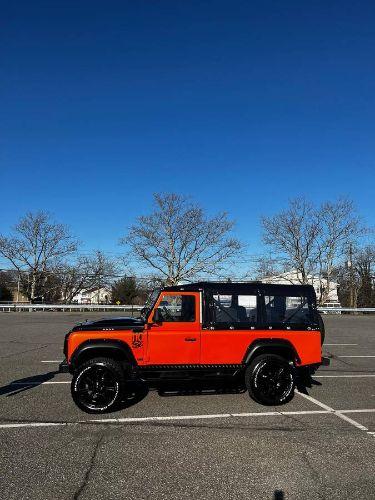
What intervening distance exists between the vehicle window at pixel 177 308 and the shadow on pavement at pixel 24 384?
3115 mm

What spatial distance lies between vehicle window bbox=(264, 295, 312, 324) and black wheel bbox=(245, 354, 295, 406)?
2.06 ft

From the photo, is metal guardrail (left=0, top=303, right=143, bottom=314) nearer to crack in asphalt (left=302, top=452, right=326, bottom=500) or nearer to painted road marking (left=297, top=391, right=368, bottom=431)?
painted road marking (left=297, top=391, right=368, bottom=431)

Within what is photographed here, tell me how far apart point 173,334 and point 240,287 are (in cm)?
137

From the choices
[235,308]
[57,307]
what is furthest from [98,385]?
[57,307]

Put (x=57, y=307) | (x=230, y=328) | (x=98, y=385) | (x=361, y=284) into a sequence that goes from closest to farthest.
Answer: (x=98, y=385) < (x=230, y=328) < (x=57, y=307) < (x=361, y=284)

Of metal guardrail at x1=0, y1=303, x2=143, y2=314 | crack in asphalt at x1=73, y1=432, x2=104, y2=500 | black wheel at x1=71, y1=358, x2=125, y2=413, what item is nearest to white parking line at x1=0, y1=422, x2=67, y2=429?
black wheel at x1=71, y1=358, x2=125, y2=413

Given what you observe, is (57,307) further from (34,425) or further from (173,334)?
(34,425)

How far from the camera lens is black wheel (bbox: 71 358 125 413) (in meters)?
5.84

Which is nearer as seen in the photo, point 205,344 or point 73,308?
point 205,344

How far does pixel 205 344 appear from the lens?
6270 mm

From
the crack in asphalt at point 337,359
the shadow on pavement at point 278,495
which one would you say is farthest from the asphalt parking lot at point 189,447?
the crack in asphalt at point 337,359

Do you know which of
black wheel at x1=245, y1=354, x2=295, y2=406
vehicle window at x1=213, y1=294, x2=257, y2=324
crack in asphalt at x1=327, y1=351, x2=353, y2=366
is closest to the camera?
black wheel at x1=245, y1=354, x2=295, y2=406

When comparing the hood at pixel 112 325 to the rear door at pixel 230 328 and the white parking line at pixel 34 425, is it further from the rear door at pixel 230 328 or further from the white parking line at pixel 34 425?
the white parking line at pixel 34 425

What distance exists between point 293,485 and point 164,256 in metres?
36.3
